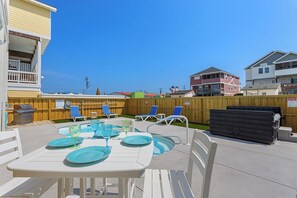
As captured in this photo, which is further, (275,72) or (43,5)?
(275,72)

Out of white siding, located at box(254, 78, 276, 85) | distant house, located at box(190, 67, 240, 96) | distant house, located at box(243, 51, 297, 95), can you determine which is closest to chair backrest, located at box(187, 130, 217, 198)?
distant house, located at box(243, 51, 297, 95)

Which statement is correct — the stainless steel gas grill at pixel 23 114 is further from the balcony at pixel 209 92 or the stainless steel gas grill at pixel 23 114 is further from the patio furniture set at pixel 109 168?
the balcony at pixel 209 92

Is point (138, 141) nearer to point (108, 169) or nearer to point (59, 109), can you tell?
point (108, 169)

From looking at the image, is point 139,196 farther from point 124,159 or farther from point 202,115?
point 202,115

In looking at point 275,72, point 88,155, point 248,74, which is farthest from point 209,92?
point 88,155

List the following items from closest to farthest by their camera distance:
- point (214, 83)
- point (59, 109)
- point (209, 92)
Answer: point (59, 109) → point (209, 92) → point (214, 83)

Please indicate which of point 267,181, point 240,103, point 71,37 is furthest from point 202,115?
point 71,37

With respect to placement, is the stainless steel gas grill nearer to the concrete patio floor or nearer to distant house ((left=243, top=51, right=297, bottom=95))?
the concrete patio floor

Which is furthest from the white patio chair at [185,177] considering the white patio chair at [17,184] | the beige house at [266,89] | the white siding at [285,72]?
the white siding at [285,72]

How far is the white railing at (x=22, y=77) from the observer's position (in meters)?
9.05

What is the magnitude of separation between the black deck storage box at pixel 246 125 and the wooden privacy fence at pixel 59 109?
8.64 meters

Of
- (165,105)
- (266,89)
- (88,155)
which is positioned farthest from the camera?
(266,89)

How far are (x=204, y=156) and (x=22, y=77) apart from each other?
1149cm

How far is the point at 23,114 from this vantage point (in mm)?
8156
